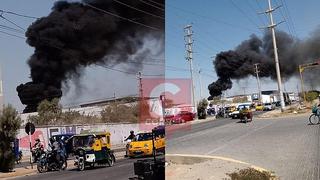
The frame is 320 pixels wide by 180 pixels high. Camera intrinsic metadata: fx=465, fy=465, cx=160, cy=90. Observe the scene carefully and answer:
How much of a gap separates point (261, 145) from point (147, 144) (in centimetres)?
234

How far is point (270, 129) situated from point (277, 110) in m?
1.40

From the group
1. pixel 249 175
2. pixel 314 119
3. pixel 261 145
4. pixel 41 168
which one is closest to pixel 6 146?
pixel 41 168

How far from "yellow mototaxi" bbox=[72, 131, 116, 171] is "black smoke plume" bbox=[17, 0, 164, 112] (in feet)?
1.42

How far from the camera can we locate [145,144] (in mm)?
3000

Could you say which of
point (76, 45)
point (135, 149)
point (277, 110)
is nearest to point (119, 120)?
point (135, 149)

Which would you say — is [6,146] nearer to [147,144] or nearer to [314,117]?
[314,117]

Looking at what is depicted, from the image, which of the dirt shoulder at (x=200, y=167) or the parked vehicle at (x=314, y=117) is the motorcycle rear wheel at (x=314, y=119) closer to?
the parked vehicle at (x=314, y=117)

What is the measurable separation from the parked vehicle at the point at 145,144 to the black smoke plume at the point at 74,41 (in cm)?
51

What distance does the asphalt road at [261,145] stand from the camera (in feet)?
13.7

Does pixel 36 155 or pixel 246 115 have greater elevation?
pixel 246 115

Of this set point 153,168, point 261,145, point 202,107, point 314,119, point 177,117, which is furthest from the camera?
point 314,119

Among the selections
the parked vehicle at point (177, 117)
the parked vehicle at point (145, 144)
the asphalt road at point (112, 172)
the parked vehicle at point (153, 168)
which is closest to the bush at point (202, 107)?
the parked vehicle at point (177, 117)

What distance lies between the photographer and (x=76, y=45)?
3.33 metres

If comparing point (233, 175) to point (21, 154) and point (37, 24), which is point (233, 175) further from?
point (21, 154)
